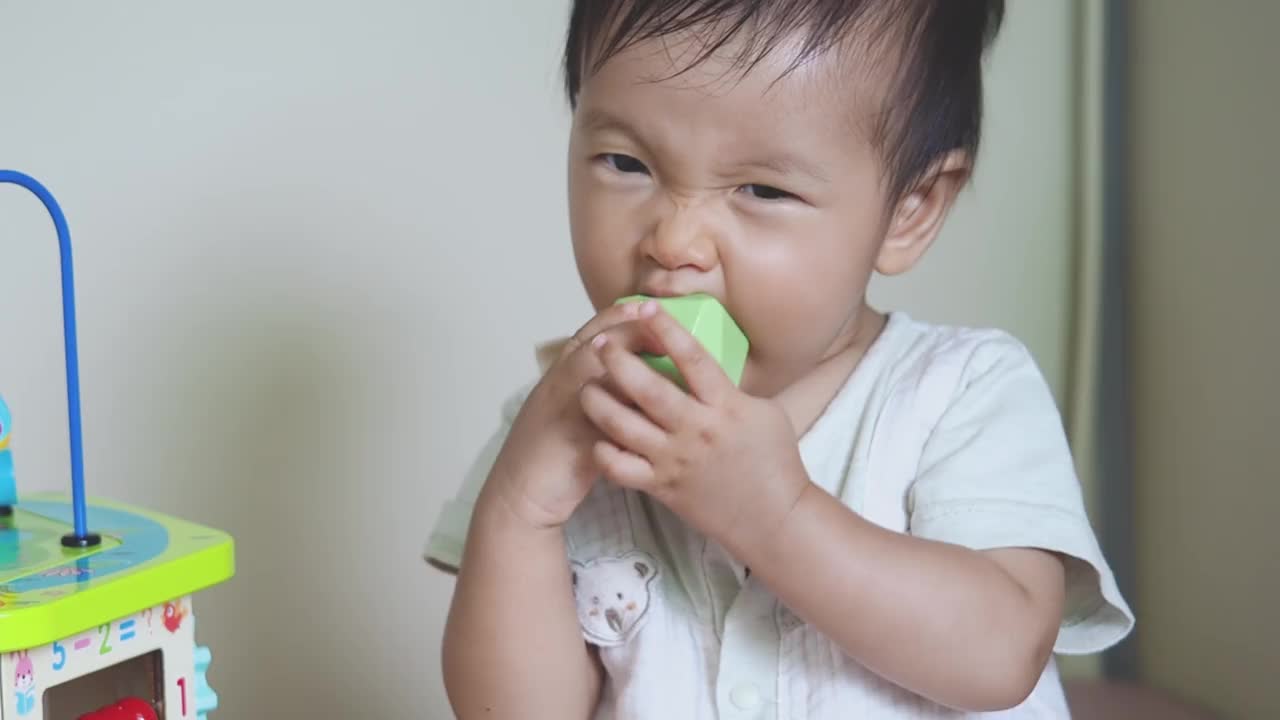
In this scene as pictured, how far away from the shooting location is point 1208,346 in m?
1.27

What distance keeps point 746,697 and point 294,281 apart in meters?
0.54

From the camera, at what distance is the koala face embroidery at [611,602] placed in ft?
2.54

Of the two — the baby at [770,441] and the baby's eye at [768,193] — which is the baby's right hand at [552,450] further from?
the baby's eye at [768,193]

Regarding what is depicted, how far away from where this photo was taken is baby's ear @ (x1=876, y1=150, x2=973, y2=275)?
0.78 metres

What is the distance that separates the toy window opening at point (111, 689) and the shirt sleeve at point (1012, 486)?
398 mm

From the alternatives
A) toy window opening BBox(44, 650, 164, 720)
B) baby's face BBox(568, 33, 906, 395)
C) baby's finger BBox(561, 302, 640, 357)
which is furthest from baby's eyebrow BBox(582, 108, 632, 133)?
toy window opening BBox(44, 650, 164, 720)

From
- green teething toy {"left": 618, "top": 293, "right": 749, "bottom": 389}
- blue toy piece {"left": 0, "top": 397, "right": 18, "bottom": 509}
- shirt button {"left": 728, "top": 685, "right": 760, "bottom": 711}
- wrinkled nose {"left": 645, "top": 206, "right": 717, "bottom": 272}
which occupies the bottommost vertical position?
shirt button {"left": 728, "top": 685, "right": 760, "bottom": 711}

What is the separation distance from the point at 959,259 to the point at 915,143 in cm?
73

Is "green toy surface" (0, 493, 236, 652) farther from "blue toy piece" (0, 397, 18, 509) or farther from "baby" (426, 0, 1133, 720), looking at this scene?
"baby" (426, 0, 1133, 720)

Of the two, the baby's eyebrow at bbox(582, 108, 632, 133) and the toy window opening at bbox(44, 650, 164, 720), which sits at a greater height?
the baby's eyebrow at bbox(582, 108, 632, 133)

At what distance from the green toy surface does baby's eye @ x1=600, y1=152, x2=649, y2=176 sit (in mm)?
271

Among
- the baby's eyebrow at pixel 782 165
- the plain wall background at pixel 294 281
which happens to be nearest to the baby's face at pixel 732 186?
the baby's eyebrow at pixel 782 165

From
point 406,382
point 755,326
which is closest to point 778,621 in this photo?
point 755,326

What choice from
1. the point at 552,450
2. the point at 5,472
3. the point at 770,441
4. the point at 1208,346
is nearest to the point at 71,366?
the point at 5,472
